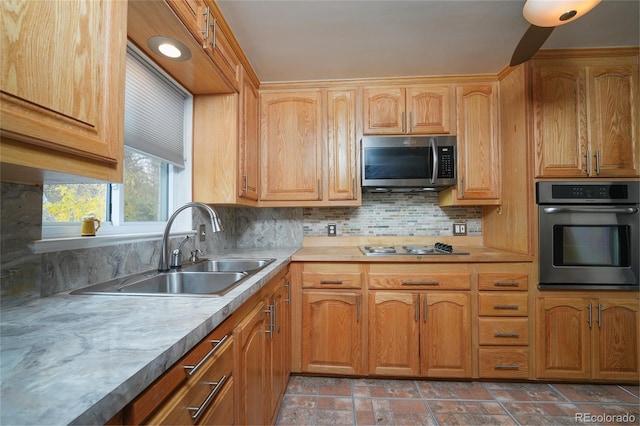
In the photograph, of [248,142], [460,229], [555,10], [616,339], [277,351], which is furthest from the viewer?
[460,229]

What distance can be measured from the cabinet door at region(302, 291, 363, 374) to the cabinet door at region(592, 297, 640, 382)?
5.11 feet

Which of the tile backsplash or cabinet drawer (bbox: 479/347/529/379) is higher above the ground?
the tile backsplash

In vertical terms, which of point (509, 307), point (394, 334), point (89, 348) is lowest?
point (394, 334)

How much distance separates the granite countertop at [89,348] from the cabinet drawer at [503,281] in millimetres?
1716

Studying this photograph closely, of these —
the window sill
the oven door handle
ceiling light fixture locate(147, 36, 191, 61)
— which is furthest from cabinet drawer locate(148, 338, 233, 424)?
the oven door handle

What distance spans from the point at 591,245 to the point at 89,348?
2614 mm

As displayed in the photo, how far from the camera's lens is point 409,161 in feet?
7.01

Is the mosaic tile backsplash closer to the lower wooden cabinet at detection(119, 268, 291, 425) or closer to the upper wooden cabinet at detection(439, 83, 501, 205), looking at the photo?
the upper wooden cabinet at detection(439, 83, 501, 205)

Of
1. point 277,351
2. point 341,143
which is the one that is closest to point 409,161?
point 341,143

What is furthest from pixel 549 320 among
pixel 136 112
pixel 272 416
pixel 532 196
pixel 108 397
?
pixel 136 112

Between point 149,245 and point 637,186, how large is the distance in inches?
118

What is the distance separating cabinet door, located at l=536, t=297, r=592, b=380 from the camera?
1809 millimetres

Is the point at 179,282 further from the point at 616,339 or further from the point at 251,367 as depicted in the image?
the point at 616,339

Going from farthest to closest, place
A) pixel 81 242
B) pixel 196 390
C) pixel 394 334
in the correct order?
pixel 394 334 < pixel 81 242 < pixel 196 390
